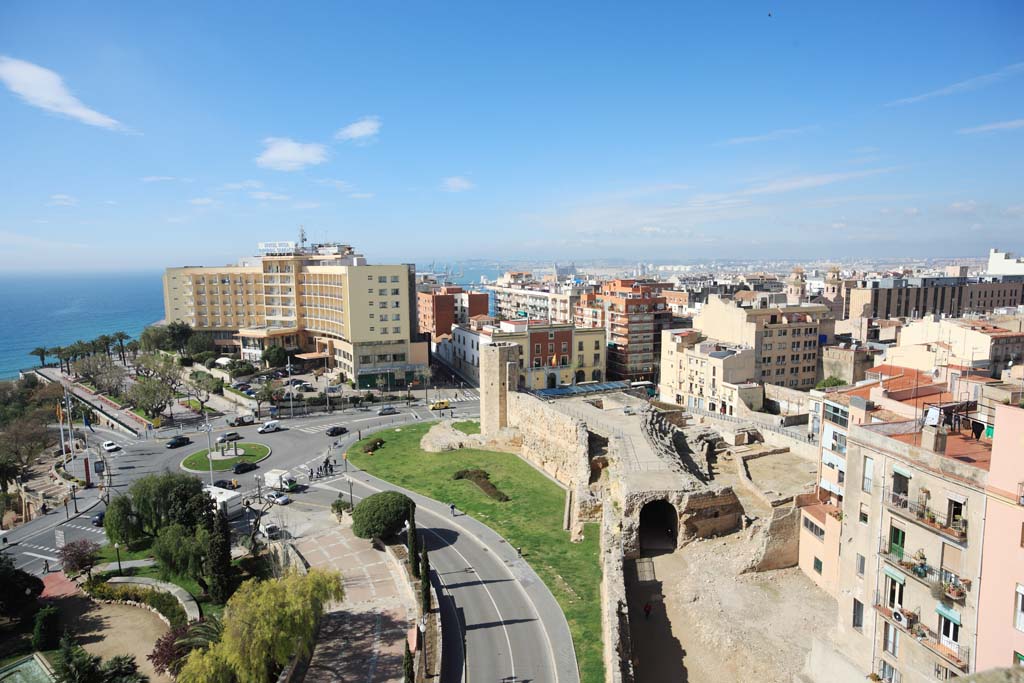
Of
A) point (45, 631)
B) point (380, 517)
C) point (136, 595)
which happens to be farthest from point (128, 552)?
point (380, 517)

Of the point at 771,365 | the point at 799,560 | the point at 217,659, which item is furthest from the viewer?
the point at 771,365

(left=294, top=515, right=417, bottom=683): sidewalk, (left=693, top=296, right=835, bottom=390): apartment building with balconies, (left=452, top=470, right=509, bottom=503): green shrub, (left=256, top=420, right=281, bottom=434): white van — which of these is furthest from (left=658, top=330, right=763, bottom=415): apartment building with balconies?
(left=256, top=420, right=281, bottom=434): white van

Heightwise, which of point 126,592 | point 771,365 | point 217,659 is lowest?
point 126,592

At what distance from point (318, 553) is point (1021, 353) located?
173ft

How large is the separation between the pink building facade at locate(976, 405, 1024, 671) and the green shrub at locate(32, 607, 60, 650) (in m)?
33.6

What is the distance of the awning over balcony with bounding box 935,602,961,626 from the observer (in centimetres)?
1389

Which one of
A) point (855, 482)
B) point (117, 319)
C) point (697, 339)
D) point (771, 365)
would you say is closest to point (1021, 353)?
point (771, 365)

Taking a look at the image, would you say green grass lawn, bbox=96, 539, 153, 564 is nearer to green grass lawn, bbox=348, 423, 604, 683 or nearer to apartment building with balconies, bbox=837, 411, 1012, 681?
green grass lawn, bbox=348, 423, 604, 683

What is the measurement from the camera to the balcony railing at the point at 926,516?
13750 millimetres

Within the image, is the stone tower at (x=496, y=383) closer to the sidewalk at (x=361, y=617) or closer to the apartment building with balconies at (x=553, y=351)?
the apartment building with balconies at (x=553, y=351)

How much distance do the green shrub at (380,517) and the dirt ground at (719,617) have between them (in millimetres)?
12100

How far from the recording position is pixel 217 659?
20.9 meters

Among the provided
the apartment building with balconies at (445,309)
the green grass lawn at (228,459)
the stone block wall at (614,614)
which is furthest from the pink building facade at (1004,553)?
the apartment building with balconies at (445,309)

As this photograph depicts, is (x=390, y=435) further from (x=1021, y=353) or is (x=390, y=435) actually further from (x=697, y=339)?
(x=1021, y=353)
